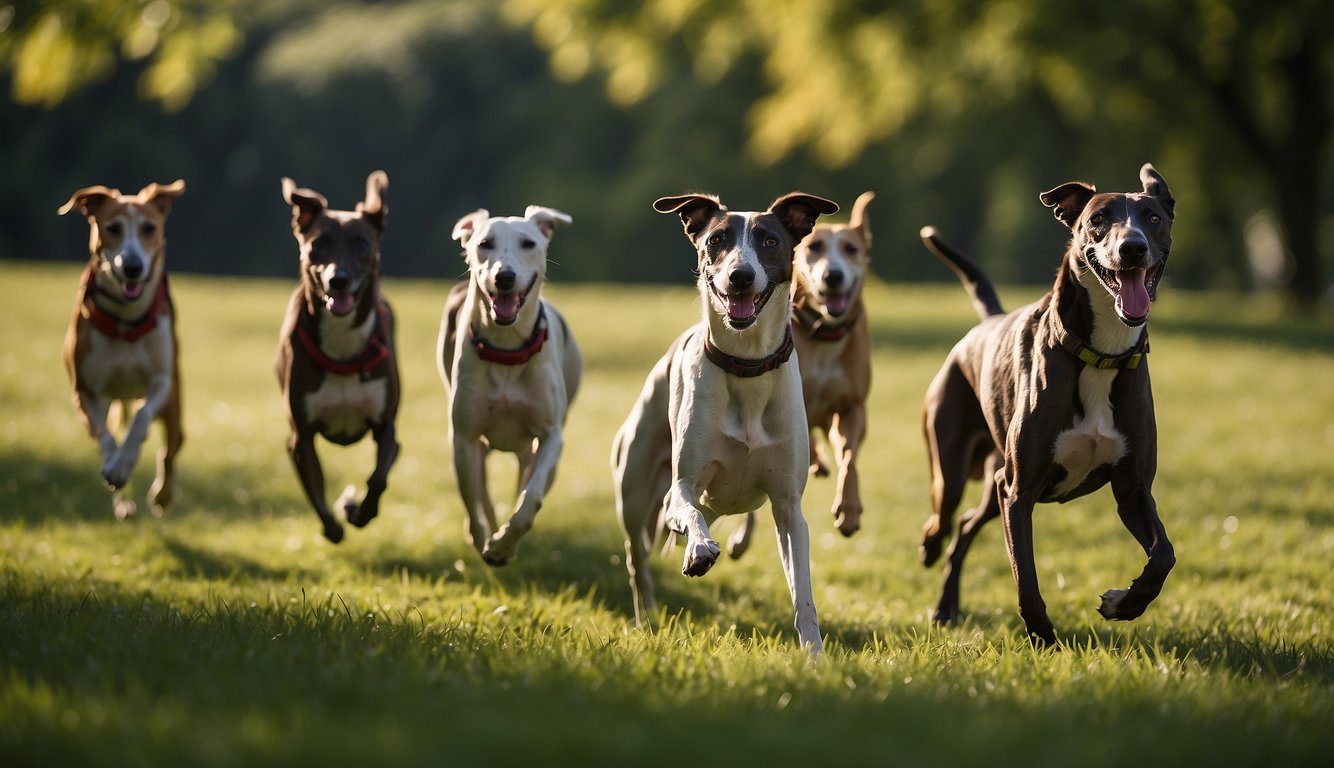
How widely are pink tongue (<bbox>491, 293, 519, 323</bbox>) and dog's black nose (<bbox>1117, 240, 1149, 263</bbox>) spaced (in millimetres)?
2846

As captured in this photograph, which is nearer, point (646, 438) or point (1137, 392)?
point (1137, 392)

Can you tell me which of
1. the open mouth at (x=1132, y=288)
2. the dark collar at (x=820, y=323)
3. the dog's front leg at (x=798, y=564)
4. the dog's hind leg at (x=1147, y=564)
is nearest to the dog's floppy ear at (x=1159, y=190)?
the open mouth at (x=1132, y=288)

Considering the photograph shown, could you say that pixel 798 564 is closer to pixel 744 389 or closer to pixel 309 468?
pixel 744 389

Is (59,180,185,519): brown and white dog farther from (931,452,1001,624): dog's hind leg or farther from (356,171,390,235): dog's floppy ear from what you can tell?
(931,452,1001,624): dog's hind leg

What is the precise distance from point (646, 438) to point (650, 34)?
17.7 meters

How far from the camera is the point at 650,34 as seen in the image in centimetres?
2288

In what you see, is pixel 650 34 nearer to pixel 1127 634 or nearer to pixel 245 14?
pixel 1127 634

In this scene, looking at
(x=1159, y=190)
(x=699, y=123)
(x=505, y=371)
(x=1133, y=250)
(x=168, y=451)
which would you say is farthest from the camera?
(x=699, y=123)

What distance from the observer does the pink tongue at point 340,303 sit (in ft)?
21.4

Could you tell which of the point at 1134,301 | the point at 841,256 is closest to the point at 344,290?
the point at 841,256

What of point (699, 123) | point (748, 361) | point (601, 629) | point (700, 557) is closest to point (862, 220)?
point (748, 361)

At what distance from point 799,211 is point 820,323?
1.68 m

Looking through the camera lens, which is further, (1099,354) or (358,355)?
(358,355)

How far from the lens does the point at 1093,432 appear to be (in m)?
5.36
